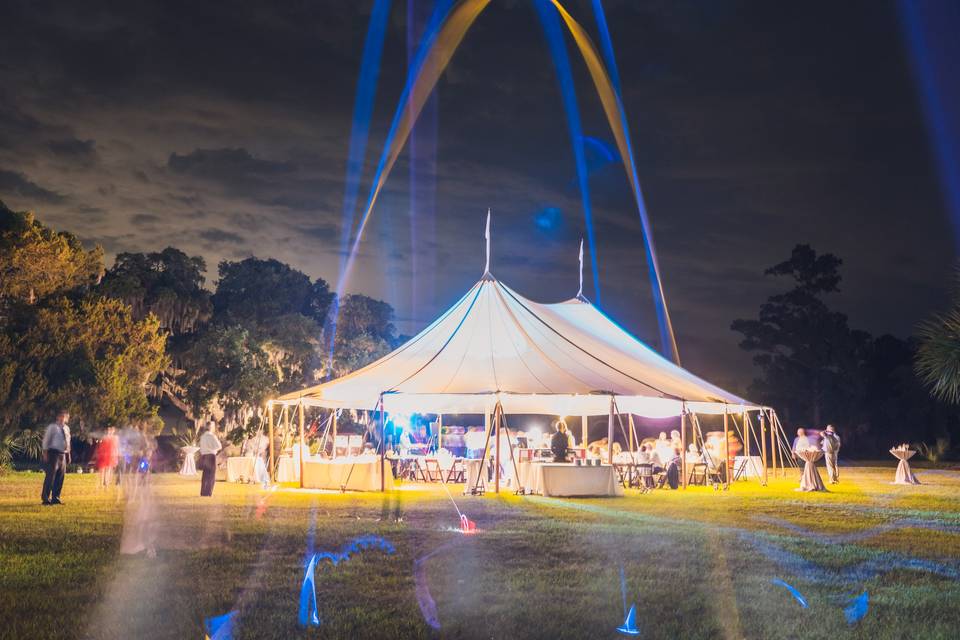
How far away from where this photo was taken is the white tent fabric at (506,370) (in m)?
17.3

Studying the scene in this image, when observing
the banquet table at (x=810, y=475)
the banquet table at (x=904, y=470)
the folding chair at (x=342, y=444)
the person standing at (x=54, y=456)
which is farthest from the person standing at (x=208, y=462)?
the banquet table at (x=904, y=470)

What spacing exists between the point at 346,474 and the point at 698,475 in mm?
7734

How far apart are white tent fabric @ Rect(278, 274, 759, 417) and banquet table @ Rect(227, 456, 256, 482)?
7.89 feet

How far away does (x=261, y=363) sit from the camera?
33125 mm

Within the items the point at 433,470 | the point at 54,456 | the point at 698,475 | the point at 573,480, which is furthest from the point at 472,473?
the point at 54,456

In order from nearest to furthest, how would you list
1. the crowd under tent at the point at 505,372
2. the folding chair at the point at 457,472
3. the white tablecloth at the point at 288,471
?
the crowd under tent at the point at 505,372 < the folding chair at the point at 457,472 < the white tablecloth at the point at 288,471

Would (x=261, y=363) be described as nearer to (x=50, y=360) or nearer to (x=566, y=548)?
(x=50, y=360)

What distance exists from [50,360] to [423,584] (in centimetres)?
2185

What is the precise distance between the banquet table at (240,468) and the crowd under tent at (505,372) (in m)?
1.86

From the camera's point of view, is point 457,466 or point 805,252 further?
point 805,252

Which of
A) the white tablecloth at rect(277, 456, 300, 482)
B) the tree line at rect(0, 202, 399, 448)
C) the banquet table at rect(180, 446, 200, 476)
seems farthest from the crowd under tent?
the tree line at rect(0, 202, 399, 448)

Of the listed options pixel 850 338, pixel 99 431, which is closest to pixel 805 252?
pixel 850 338

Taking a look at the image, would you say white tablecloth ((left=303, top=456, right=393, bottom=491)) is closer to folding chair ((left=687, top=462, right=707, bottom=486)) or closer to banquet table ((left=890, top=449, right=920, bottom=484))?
folding chair ((left=687, top=462, right=707, bottom=486))

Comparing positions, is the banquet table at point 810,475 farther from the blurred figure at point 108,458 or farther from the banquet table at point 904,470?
the blurred figure at point 108,458
